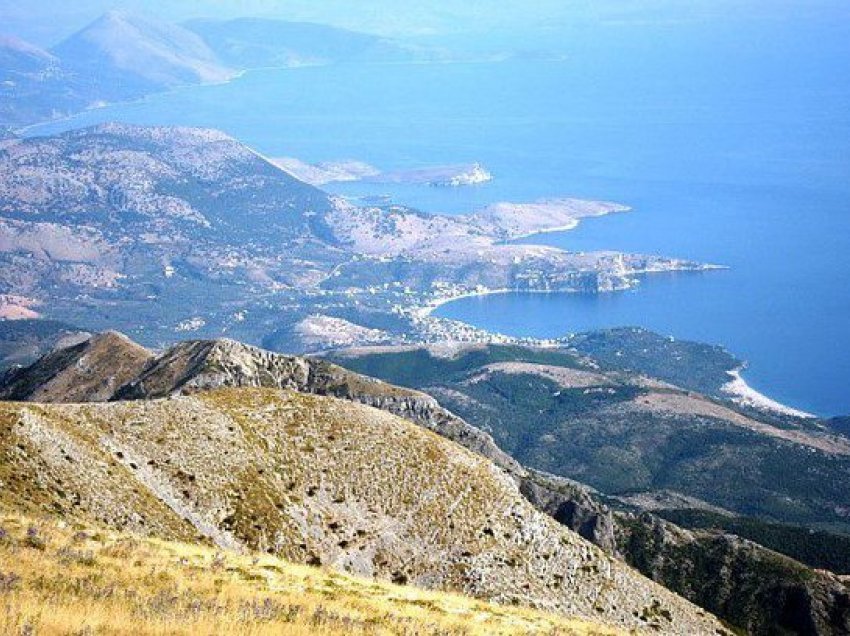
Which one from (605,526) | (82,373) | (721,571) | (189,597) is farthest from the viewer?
(82,373)

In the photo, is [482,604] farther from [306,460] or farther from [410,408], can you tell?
[410,408]

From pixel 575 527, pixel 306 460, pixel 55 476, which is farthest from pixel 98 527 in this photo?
pixel 575 527

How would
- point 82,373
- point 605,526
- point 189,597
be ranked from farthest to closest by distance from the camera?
point 82,373 → point 605,526 → point 189,597

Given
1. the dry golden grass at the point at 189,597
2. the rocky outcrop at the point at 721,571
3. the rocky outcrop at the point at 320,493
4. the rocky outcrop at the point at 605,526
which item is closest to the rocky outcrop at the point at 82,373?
the rocky outcrop at the point at 605,526

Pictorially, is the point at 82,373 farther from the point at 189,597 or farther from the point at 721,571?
the point at 189,597

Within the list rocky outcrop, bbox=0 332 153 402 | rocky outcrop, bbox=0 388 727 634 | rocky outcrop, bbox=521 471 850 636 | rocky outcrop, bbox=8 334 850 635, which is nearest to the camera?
rocky outcrop, bbox=0 388 727 634

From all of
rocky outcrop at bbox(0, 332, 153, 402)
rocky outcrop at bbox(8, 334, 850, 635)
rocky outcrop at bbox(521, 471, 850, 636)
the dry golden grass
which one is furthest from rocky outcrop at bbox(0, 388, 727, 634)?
rocky outcrop at bbox(0, 332, 153, 402)

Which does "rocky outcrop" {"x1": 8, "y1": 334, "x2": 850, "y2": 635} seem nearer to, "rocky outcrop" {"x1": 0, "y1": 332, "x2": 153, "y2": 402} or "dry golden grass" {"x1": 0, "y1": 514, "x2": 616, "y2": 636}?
"rocky outcrop" {"x1": 0, "y1": 332, "x2": 153, "y2": 402}

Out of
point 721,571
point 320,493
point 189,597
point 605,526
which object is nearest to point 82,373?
point 605,526
